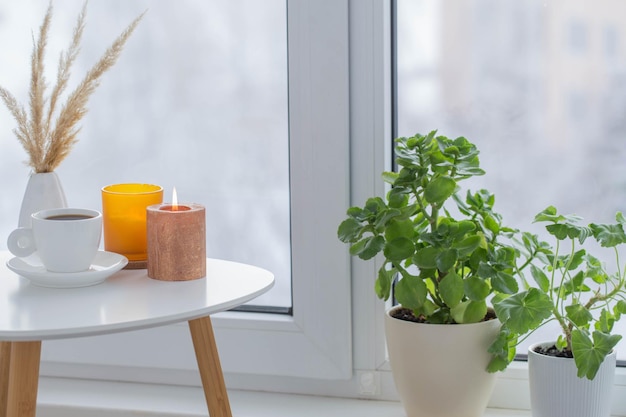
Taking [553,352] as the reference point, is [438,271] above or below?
above

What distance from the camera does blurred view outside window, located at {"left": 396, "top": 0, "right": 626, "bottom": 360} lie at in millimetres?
1341

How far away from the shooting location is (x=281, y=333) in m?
1.47

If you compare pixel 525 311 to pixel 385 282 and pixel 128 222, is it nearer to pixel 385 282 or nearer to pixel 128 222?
pixel 385 282

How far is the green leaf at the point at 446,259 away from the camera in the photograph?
1.16m

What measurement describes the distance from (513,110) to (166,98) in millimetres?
577

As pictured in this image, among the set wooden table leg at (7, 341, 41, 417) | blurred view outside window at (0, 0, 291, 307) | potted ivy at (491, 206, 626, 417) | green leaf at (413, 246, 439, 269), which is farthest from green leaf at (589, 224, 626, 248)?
wooden table leg at (7, 341, 41, 417)

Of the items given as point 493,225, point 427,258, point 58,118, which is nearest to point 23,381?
point 58,118

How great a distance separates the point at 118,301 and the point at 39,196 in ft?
0.92

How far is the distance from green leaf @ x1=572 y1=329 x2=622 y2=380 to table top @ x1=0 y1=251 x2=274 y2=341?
1.35 ft

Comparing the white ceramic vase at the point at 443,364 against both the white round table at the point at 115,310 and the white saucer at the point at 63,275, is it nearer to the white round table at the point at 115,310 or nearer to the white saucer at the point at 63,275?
the white round table at the point at 115,310

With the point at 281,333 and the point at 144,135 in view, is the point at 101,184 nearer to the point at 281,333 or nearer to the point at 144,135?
the point at 144,135

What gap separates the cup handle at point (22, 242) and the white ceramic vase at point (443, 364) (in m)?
0.50

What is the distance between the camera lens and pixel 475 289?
3.89ft

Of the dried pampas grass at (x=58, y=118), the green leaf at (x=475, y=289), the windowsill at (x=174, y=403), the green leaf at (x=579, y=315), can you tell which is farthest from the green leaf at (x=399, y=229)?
the dried pampas grass at (x=58, y=118)
